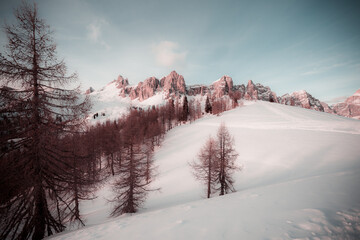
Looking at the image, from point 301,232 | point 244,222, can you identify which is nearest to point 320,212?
point 301,232

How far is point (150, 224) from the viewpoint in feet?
18.0

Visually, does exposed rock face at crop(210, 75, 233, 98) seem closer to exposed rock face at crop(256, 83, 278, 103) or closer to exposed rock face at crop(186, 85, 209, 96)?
exposed rock face at crop(186, 85, 209, 96)

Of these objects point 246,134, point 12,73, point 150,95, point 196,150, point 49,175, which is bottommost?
point 196,150

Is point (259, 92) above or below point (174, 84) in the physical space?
below

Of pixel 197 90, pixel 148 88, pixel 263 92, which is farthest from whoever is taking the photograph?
pixel 263 92

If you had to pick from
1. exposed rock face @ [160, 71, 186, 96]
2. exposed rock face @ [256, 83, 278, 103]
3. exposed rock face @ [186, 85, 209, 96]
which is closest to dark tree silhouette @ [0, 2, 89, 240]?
exposed rock face @ [160, 71, 186, 96]

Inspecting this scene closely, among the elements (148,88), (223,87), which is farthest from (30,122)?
(148,88)

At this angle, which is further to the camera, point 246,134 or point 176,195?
point 246,134

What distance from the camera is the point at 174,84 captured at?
539ft

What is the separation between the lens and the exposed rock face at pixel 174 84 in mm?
159738

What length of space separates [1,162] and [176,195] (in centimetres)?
1633

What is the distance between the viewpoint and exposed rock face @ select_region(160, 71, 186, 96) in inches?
6289

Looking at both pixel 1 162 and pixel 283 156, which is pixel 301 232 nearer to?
pixel 1 162

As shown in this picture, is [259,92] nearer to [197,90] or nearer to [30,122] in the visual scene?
[197,90]
